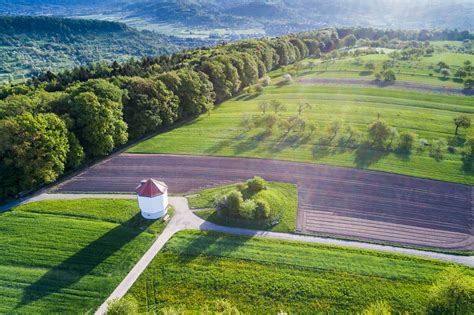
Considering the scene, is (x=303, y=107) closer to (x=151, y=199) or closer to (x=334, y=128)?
(x=334, y=128)

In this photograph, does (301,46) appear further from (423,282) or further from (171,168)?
(423,282)

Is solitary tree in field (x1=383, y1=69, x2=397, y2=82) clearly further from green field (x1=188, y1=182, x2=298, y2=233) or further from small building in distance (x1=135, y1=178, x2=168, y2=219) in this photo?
small building in distance (x1=135, y1=178, x2=168, y2=219)

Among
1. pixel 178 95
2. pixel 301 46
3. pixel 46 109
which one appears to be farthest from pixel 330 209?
pixel 301 46

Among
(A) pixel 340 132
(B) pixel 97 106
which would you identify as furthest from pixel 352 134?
(B) pixel 97 106

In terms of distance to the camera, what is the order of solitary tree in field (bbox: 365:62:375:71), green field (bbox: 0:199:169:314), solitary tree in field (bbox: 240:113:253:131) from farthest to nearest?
solitary tree in field (bbox: 365:62:375:71)
solitary tree in field (bbox: 240:113:253:131)
green field (bbox: 0:199:169:314)

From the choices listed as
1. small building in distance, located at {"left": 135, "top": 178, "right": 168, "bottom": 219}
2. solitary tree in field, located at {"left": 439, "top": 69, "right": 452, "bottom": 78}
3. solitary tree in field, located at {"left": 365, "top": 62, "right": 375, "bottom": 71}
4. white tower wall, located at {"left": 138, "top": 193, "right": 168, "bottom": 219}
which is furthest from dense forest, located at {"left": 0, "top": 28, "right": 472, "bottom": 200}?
solitary tree in field, located at {"left": 439, "top": 69, "right": 452, "bottom": 78}
